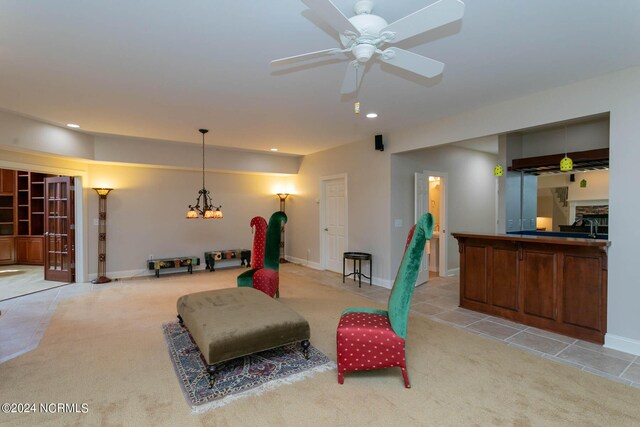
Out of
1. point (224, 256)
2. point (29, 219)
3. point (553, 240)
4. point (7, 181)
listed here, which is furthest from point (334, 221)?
point (7, 181)

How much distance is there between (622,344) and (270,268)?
4125 mm

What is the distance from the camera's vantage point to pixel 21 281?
19.7ft

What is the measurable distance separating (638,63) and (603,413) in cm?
307

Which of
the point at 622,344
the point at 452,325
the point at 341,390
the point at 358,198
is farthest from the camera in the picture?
the point at 358,198

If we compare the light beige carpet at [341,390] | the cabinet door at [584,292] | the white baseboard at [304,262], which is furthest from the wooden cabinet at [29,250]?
the cabinet door at [584,292]

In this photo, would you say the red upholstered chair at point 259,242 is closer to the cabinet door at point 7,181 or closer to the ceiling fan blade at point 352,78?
the ceiling fan blade at point 352,78

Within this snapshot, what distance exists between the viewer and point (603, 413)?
2154 mm

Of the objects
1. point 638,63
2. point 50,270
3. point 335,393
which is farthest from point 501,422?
point 50,270

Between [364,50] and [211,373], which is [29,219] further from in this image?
[364,50]

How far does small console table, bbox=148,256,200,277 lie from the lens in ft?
20.9

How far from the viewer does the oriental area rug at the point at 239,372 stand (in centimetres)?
237

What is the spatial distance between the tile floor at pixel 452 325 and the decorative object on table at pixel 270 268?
4.80ft

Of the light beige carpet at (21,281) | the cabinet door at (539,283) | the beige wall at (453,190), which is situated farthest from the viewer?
the beige wall at (453,190)

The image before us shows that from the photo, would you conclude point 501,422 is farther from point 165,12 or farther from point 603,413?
point 165,12
